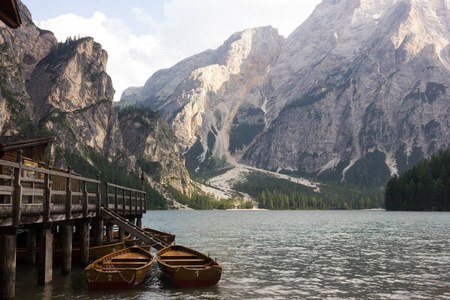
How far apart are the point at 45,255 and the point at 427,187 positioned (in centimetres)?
19063

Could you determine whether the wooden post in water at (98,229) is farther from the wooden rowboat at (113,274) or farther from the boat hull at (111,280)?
the boat hull at (111,280)

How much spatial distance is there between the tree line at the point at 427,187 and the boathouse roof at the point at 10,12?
19314 cm

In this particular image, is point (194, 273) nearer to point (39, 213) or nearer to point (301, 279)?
point (301, 279)

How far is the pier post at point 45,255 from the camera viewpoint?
72.9ft

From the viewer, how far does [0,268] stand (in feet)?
59.3

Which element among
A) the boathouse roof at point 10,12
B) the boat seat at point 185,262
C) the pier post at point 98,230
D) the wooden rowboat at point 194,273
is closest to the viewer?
the boathouse roof at point 10,12

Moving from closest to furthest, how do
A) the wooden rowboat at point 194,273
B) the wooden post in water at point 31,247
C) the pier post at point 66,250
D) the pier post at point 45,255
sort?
the pier post at point 45,255 < the wooden rowboat at point 194,273 < the pier post at point 66,250 < the wooden post in water at point 31,247

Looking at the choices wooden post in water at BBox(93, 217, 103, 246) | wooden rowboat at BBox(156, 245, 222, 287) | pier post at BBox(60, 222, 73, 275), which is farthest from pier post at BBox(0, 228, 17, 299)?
wooden post in water at BBox(93, 217, 103, 246)

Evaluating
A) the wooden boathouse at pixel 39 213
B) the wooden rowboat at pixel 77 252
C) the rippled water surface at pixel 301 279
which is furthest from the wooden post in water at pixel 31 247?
the rippled water surface at pixel 301 279

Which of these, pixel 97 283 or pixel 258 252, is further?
pixel 258 252

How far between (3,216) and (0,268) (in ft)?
9.31

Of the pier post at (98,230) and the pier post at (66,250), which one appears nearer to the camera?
the pier post at (66,250)

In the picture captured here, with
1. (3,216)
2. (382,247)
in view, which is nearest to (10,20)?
(3,216)

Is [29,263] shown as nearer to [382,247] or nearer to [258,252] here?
[258,252]
